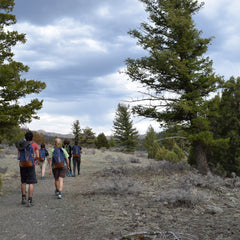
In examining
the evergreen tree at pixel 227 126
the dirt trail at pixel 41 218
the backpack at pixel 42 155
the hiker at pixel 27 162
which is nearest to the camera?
the dirt trail at pixel 41 218

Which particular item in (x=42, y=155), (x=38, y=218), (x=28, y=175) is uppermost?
(x=42, y=155)

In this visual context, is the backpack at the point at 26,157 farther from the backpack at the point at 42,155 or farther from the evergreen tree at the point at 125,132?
the evergreen tree at the point at 125,132

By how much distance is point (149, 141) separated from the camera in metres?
53.1

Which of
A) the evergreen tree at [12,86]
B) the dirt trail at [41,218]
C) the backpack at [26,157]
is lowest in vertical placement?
the dirt trail at [41,218]

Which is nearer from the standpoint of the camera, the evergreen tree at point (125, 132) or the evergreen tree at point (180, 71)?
the evergreen tree at point (180, 71)

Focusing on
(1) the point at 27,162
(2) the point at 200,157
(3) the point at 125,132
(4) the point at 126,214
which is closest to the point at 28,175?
(1) the point at 27,162

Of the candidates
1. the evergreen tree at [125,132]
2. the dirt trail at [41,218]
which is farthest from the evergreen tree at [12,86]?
the evergreen tree at [125,132]

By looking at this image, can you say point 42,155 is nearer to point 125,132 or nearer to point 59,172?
point 59,172

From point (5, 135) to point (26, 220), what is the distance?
684 cm

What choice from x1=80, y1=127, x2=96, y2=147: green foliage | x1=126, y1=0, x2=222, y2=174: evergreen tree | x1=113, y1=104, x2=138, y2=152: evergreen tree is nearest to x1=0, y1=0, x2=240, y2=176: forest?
x1=126, y1=0, x2=222, y2=174: evergreen tree

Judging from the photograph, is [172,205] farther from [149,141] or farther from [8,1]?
[149,141]

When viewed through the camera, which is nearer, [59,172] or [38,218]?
[38,218]

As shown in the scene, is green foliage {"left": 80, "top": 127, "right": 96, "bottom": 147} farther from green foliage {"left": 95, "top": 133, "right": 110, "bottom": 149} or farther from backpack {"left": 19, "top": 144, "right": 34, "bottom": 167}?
backpack {"left": 19, "top": 144, "right": 34, "bottom": 167}

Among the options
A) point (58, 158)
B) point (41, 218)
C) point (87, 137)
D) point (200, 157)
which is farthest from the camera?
point (87, 137)
